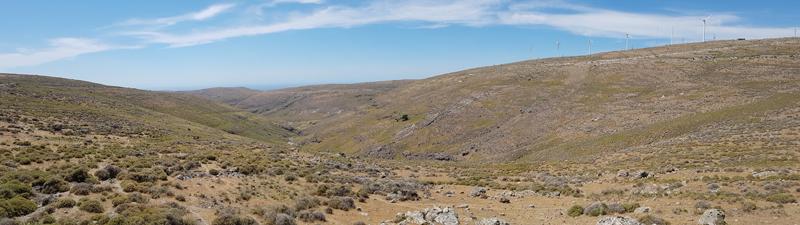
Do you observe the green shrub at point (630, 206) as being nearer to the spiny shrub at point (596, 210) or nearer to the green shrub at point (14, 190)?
the spiny shrub at point (596, 210)

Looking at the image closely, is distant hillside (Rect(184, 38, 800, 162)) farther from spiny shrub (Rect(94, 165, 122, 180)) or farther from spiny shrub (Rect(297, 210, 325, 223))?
spiny shrub (Rect(94, 165, 122, 180))

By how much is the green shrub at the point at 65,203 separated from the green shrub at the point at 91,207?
0.49 metres

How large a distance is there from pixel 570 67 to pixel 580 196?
378 feet

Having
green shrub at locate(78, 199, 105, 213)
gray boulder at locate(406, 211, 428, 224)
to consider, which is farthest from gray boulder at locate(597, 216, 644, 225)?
green shrub at locate(78, 199, 105, 213)

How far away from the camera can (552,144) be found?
193 feet

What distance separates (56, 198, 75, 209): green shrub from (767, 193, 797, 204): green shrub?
32288 mm

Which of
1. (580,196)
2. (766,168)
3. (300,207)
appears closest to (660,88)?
(766,168)

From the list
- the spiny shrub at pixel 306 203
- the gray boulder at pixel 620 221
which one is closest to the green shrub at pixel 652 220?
the gray boulder at pixel 620 221

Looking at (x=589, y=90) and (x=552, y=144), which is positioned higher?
(x=589, y=90)

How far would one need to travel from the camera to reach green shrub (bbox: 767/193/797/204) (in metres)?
15.9

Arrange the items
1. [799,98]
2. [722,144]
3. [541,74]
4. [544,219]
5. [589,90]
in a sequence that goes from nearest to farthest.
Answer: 1. [544,219]
2. [722,144]
3. [799,98]
4. [589,90]
5. [541,74]

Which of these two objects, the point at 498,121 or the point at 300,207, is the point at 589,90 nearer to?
the point at 498,121

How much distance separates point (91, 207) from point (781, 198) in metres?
31.4

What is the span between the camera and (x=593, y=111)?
7256 centimetres
